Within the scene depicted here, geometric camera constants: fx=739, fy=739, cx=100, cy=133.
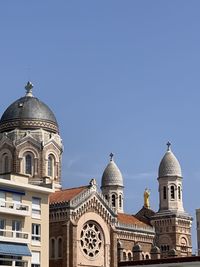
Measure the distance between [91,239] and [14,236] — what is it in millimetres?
25763

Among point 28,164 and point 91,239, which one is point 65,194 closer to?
point 91,239

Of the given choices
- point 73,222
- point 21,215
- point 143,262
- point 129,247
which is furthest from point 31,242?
point 129,247

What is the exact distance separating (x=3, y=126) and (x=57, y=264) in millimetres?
18198

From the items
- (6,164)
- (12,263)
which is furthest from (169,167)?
(12,263)

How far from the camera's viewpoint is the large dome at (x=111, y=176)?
97688mm

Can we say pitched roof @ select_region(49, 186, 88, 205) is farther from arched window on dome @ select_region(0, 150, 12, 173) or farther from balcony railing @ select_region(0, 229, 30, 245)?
balcony railing @ select_region(0, 229, 30, 245)

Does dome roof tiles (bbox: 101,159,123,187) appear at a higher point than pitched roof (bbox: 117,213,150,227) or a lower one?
higher

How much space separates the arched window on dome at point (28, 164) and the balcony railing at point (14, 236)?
28.8m

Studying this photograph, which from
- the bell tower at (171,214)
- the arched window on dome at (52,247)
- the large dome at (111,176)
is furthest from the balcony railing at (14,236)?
the large dome at (111,176)

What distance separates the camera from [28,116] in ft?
267

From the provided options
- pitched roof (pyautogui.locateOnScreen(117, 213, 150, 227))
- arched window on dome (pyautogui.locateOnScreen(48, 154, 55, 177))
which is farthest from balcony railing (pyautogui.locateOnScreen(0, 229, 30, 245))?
pitched roof (pyautogui.locateOnScreen(117, 213, 150, 227))

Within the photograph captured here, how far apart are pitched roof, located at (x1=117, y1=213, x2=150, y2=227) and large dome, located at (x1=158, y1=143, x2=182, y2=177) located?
6.93 metres

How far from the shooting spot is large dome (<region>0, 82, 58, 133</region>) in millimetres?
81250

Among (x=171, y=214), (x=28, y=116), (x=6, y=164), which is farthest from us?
(x=171, y=214)
